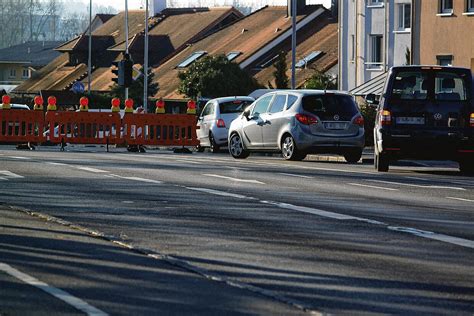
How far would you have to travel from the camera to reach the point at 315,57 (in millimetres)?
88312

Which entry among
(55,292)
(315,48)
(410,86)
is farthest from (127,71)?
(315,48)

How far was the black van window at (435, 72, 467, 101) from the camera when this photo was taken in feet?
88.3

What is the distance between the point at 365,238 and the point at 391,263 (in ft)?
6.11

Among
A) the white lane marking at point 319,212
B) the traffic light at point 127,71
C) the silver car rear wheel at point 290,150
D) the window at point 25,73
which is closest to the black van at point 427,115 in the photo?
the silver car rear wheel at point 290,150

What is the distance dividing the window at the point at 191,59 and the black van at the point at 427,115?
74.2 meters

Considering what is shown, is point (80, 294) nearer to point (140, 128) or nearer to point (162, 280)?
point (162, 280)

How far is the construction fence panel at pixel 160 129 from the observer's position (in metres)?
43.4

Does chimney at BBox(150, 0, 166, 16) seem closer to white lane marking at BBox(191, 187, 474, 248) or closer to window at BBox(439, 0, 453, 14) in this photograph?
window at BBox(439, 0, 453, 14)

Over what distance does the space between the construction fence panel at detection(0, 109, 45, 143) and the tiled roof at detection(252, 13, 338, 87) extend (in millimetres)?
39909

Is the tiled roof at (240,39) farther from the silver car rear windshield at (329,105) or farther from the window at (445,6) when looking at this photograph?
the silver car rear windshield at (329,105)

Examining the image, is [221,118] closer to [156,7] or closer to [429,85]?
[429,85]

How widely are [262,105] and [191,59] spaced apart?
226 feet

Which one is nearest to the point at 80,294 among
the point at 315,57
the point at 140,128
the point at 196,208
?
the point at 196,208

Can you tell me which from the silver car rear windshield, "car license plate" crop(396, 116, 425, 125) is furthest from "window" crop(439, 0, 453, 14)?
"car license plate" crop(396, 116, 425, 125)
